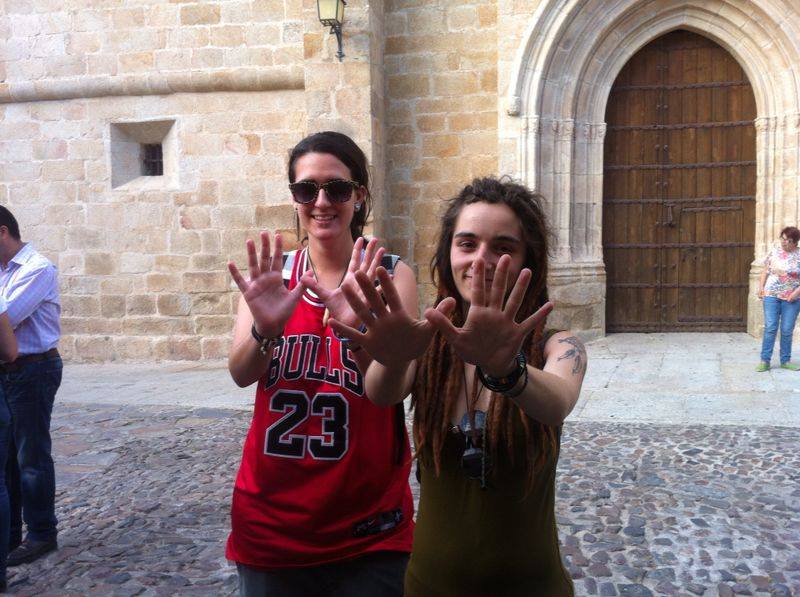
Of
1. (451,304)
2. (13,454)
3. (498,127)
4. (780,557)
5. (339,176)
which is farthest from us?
(498,127)

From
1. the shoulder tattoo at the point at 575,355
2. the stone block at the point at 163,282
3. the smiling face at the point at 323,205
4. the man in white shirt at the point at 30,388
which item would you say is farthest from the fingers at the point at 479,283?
the stone block at the point at 163,282

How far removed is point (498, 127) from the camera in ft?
28.8

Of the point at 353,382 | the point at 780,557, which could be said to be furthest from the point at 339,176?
the point at 780,557

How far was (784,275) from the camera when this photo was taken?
7.32m

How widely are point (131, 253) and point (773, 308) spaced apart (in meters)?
7.13

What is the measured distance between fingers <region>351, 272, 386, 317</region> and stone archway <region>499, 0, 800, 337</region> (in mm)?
7248

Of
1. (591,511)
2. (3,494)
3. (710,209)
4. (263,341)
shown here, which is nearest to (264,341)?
(263,341)

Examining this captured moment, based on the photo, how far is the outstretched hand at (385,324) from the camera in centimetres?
132

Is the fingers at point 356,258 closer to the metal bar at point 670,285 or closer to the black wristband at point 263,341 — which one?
the black wristband at point 263,341

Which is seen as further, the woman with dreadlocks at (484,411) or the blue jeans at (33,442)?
the blue jeans at (33,442)

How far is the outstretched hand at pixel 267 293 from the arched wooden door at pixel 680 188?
815 centimetres

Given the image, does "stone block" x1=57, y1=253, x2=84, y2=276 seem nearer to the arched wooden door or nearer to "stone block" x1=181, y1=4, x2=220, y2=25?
"stone block" x1=181, y1=4, x2=220, y2=25

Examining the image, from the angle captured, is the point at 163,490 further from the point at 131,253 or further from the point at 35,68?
the point at 35,68

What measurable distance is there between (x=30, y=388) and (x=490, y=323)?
2.89 m
